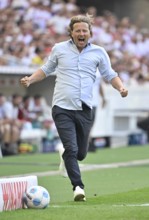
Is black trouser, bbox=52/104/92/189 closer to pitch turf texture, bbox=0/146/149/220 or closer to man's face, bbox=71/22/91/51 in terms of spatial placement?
pitch turf texture, bbox=0/146/149/220

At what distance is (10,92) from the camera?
22031 millimetres

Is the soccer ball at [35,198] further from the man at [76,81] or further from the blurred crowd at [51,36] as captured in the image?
the blurred crowd at [51,36]

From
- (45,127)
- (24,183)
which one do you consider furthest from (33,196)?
(45,127)

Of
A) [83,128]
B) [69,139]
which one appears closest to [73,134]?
[69,139]

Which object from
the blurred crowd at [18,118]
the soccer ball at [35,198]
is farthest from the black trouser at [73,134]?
the blurred crowd at [18,118]

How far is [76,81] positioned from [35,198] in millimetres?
1686

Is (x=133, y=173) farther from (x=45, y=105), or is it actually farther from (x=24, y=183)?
(x=45, y=105)

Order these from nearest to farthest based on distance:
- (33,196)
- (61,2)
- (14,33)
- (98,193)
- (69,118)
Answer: (33,196) → (69,118) → (98,193) → (14,33) → (61,2)

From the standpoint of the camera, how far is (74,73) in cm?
928

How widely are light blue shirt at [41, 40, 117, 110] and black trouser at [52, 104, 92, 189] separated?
3.2 inches

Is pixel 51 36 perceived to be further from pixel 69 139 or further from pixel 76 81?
pixel 69 139

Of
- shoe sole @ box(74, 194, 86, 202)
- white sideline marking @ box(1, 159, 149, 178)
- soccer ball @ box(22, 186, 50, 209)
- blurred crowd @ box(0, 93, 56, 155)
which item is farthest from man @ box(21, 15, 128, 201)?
blurred crowd @ box(0, 93, 56, 155)

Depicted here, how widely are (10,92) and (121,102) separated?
3.40 metres

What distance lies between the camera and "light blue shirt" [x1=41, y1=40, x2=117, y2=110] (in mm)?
9242
